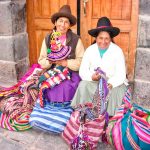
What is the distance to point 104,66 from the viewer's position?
3.77 meters

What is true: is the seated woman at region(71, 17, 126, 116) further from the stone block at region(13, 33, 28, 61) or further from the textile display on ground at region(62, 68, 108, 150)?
the stone block at region(13, 33, 28, 61)

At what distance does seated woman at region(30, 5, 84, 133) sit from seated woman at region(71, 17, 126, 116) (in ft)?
0.69

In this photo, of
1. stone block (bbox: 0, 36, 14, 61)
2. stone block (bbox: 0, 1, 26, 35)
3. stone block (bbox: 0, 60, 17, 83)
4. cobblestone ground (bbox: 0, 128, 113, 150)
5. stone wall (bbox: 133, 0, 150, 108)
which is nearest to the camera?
cobblestone ground (bbox: 0, 128, 113, 150)

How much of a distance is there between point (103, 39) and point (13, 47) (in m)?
1.97

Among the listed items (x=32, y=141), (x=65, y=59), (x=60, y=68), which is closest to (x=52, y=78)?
(x=60, y=68)

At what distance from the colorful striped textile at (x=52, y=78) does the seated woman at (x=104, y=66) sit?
0.26 meters

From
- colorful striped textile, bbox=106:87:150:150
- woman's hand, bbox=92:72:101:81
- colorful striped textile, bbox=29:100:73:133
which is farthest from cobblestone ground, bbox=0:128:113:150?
woman's hand, bbox=92:72:101:81

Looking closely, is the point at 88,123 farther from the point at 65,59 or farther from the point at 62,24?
the point at 62,24

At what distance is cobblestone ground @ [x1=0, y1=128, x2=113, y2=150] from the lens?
3.46 metres

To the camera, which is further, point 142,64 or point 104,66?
point 142,64

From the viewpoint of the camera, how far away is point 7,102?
4188mm

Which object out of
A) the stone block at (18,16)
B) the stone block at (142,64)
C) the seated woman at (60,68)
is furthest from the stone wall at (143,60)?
the stone block at (18,16)

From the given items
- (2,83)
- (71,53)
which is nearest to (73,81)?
(71,53)

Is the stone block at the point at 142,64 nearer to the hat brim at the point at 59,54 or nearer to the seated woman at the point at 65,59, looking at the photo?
the seated woman at the point at 65,59
